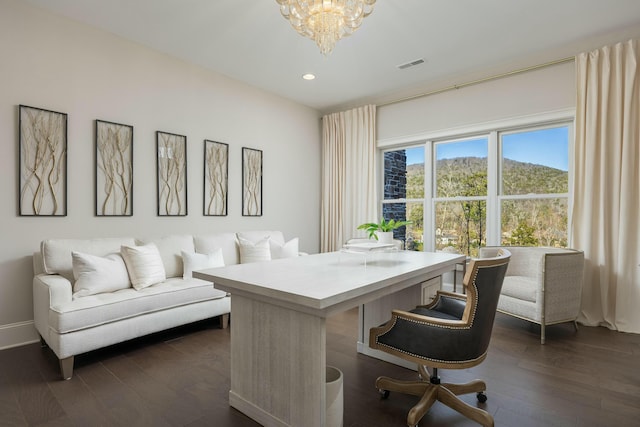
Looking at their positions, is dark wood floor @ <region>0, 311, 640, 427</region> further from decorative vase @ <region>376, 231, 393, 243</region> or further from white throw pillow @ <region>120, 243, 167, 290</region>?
decorative vase @ <region>376, 231, 393, 243</region>

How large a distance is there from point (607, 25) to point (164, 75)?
14.2 ft

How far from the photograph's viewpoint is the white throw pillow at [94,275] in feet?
8.58

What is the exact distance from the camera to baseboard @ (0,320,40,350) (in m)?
2.71

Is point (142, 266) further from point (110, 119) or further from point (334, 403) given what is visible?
point (334, 403)

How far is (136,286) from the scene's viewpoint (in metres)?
2.87

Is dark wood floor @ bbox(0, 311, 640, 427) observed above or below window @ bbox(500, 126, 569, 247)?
below

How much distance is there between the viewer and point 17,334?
2770 mm

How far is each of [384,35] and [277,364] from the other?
3.03 meters

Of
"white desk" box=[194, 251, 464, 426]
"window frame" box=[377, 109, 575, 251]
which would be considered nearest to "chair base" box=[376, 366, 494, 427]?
"white desk" box=[194, 251, 464, 426]

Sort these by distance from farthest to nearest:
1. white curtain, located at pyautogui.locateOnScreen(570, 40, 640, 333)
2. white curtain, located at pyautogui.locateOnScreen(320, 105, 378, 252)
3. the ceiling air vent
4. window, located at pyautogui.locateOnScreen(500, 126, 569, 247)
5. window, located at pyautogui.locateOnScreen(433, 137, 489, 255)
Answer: white curtain, located at pyautogui.locateOnScreen(320, 105, 378, 252) < window, located at pyautogui.locateOnScreen(433, 137, 489, 255) < the ceiling air vent < window, located at pyautogui.locateOnScreen(500, 126, 569, 247) < white curtain, located at pyautogui.locateOnScreen(570, 40, 640, 333)

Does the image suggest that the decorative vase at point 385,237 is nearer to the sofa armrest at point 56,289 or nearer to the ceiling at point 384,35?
the ceiling at point 384,35

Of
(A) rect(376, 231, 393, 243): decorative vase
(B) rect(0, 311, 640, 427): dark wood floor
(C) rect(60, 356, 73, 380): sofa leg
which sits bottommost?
(B) rect(0, 311, 640, 427): dark wood floor

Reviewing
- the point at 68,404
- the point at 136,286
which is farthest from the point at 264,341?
the point at 136,286

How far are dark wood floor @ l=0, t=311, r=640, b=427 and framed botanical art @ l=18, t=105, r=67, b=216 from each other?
1.16m
